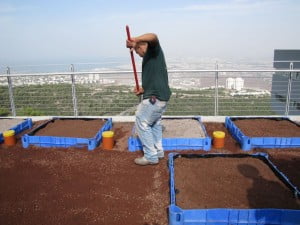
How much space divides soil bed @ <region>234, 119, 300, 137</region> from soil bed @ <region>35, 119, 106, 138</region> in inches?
111

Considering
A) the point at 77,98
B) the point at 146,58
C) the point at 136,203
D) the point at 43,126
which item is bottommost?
the point at 136,203

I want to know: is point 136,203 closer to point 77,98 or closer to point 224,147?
point 224,147

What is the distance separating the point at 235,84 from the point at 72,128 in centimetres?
374

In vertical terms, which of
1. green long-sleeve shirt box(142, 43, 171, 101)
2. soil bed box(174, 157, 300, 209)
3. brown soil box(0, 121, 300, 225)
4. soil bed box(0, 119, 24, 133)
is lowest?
brown soil box(0, 121, 300, 225)

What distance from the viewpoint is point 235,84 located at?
19.8 feet

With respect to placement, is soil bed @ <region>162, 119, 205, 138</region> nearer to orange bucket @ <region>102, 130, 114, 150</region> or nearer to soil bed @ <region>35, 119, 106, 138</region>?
orange bucket @ <region>102, 130, 114, 150</region>

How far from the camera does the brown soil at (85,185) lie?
271 centimetres

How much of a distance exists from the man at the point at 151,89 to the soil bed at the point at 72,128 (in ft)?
4.86

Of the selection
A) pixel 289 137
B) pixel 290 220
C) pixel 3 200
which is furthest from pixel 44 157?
pixel 289 137

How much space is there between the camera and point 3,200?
9.86 ft

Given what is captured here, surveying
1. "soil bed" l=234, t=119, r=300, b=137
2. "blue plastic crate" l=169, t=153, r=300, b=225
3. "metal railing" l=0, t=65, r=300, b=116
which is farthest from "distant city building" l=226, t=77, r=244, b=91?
"blue plastic crate" l=169, t=153, r=300, b=225

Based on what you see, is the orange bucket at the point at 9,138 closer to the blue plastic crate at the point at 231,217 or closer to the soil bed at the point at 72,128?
the soil bed at the point at 72,128

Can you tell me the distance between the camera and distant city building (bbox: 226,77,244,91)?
6027 millimetres

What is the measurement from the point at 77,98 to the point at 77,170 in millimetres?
2858
